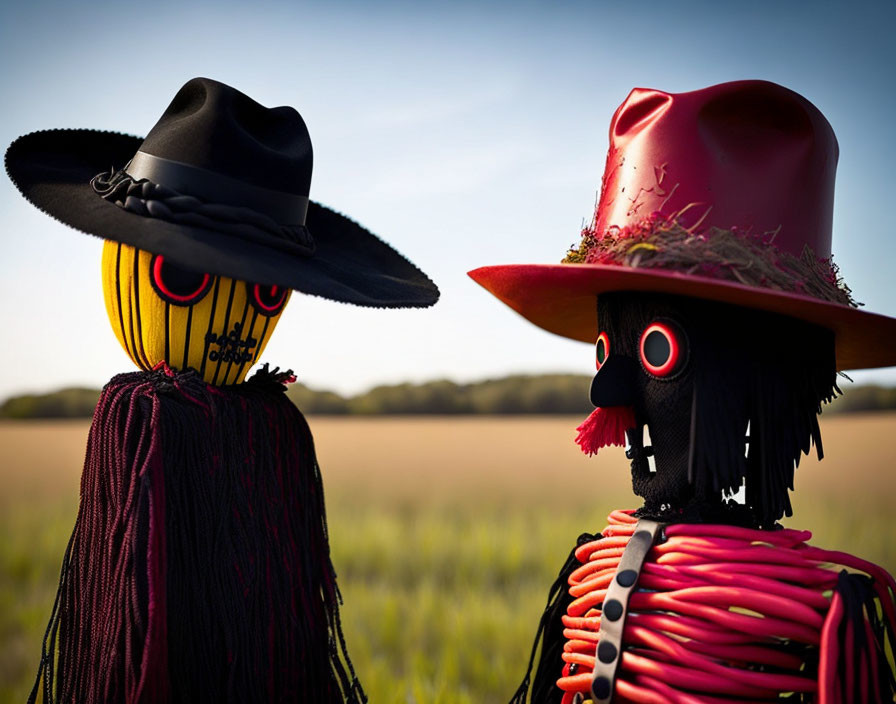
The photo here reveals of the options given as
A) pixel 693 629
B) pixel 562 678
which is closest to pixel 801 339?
pixel 693 629

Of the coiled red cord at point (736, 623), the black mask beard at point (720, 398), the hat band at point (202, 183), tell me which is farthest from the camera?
the hat band at point (202, 183)

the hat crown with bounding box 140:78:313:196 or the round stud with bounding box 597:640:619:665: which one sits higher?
the hat crown with bounding box 140:78:313:196

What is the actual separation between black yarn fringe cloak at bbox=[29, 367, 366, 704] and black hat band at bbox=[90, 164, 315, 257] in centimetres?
27

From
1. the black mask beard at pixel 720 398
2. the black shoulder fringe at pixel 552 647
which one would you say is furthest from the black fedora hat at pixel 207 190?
the black shoulder fringe at pixel 552 647

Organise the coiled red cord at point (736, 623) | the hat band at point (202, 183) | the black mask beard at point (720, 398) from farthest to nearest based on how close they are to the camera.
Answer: the hat band at point (202, 183), the black mask beard at point (720, 398), the coiled red cord at point (736, 623)

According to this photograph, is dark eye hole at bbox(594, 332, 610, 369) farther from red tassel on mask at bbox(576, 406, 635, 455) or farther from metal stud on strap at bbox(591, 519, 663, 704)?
metal stud on strap at bbox(591, 519, 663, 704)

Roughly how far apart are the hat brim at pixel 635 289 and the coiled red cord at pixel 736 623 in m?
0.35

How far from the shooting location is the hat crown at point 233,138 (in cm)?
147

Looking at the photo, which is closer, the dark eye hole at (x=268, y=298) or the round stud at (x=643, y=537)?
the round stud at (x=643, y=537)

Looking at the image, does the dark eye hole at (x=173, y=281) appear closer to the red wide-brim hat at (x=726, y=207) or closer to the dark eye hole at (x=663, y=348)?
the red wide-brim hat at (x=726, y=207)

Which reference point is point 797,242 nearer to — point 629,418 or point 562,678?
point 629,418

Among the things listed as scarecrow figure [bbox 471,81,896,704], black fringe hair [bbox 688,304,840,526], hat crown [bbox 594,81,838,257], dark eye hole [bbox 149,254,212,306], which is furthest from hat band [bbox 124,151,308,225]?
black fringe hair [bbox 688,304,840,526]

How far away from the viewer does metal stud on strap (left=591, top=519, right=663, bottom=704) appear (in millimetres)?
1305

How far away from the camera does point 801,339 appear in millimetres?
1377
